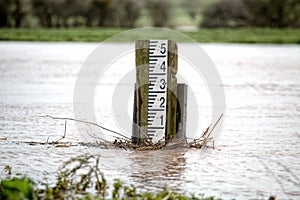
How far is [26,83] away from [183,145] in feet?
25.4

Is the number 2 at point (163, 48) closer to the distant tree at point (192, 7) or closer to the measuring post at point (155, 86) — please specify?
the measuring post at point (155, 86)

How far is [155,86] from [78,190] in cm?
222

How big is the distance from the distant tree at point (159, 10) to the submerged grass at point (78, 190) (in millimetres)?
42390

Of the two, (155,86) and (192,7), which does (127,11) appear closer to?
(192,7)

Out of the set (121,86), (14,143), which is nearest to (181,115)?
(14,143)

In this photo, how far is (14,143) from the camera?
9242mm

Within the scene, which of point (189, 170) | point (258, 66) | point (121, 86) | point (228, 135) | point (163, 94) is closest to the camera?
point (189, 170)

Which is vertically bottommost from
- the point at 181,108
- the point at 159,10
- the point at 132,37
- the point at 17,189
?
the point at 17,189

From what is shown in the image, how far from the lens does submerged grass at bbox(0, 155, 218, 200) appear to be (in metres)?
6.17

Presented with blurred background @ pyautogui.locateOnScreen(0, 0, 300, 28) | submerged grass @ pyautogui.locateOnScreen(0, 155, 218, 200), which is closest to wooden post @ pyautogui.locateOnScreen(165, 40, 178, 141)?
submerged grass @ pyautogui.locateOnScreen(0, 155, 218, 200)

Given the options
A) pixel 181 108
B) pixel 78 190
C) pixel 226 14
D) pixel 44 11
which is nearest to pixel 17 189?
pixel 78 190

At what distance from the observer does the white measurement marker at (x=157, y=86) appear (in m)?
8.70

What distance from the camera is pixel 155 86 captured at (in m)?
8.73

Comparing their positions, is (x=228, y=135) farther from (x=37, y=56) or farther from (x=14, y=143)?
(x=37, y=56)
